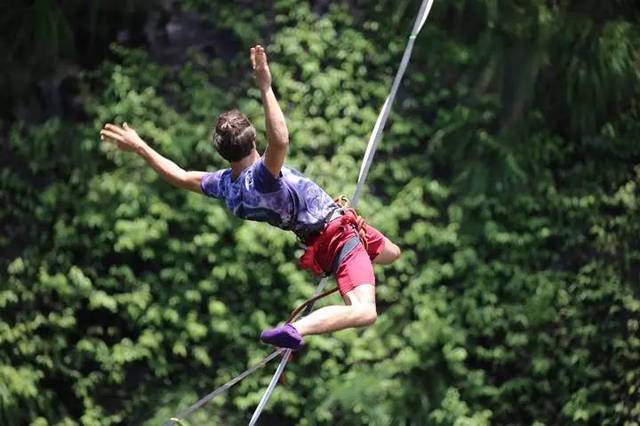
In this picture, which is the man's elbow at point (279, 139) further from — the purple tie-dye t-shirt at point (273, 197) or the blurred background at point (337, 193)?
the blurred background at point (337, 193)

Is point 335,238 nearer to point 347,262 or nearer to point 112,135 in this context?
point 347,262

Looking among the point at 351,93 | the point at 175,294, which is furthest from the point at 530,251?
the point at 175,294

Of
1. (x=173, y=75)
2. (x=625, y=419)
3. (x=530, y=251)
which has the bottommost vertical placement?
(x=625, y=419)

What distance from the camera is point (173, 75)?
8586 mm

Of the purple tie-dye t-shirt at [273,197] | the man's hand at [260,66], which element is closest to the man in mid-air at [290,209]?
the purple tie-dye t-shirt at [273,197]

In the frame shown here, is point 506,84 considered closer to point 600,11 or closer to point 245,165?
point 600,11

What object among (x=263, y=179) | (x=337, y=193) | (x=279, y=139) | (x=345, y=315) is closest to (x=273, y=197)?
(x=263, y=179)

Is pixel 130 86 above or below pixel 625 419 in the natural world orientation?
above

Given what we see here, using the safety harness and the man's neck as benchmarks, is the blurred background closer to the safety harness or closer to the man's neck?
the safety harness

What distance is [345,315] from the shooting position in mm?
5117

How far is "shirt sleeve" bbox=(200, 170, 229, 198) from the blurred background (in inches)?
112

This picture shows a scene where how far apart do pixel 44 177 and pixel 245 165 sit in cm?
352

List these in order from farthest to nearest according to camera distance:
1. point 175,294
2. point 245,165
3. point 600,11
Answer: point 600,11, point 175,294, point 245,165

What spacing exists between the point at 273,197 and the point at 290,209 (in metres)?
0.13
